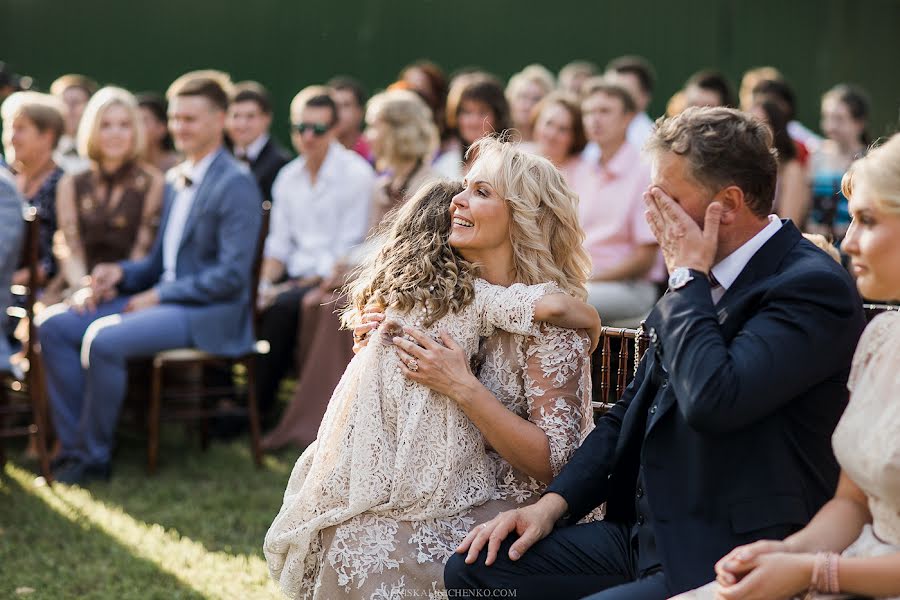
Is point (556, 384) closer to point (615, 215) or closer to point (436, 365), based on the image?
point (436, 365)

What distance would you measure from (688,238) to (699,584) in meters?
0.69

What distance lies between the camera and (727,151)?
2.38m

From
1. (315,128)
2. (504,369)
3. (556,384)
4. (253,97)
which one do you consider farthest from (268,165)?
(556,384)

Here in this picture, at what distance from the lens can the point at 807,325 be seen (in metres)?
2.25

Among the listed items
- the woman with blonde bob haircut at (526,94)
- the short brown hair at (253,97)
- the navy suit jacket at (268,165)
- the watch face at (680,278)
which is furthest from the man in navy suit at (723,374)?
the woman with blonde bob haircut at (526,94)

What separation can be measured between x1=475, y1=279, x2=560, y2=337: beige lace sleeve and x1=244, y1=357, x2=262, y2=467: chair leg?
10.1 feet

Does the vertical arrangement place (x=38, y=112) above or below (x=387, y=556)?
above

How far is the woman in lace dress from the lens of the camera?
2.02 meters

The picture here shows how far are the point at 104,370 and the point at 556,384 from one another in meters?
3.35

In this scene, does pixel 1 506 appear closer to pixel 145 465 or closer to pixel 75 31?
pixel 145 465

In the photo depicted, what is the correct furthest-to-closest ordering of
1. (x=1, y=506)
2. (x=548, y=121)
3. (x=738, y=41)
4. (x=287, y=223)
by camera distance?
1. (x=738, y=41)
2. (x=287, y=223)
3. (x=548, y=121)
4. (x=1, y=506)

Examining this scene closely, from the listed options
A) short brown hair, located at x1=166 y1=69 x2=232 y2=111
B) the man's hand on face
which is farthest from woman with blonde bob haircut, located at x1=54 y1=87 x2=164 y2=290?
the man's hand on face

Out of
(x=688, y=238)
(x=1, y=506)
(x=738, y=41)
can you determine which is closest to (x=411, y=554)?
(x=688, y=238)

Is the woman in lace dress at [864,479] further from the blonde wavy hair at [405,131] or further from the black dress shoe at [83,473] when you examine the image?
the blonde wavy hair at [405,131]
